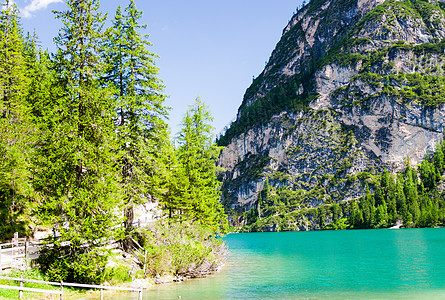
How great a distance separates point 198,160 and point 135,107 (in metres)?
14.8

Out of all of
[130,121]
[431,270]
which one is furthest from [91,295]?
[431,270]

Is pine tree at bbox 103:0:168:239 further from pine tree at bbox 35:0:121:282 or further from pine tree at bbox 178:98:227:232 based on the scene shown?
pine tree at bbox 178:98:227:232

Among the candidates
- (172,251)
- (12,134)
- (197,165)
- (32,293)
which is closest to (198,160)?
(197,165)

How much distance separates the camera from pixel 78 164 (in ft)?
73.4

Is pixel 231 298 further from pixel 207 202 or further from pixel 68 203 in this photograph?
pixel 207 202

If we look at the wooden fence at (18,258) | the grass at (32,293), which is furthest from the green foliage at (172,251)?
the wooden fence at (18,258)

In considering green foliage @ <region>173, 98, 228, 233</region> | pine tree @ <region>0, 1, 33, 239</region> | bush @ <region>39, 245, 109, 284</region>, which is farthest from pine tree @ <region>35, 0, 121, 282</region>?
green foliage @ <region>173, 98, 228, 233</region>

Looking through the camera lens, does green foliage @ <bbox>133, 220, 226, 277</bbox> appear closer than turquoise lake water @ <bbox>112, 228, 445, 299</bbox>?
No

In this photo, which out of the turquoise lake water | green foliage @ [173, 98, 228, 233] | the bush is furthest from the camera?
green foliage @ [173, 98, 228, 233]

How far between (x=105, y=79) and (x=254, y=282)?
2206 centimetres

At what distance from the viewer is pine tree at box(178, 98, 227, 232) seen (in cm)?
3991

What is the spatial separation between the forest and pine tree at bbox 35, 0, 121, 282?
0.07 meters

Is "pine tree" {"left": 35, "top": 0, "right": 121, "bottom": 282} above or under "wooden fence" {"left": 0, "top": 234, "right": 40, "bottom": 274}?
above

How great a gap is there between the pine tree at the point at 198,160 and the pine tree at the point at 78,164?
615 inches
